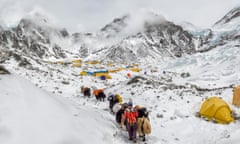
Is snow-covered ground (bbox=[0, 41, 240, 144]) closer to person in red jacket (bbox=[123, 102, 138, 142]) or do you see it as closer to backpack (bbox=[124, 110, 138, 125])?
person in red jacket (bbox=[123, 102, 138, 142])

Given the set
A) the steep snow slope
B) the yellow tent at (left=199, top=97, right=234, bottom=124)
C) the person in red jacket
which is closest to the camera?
the steep snow slope

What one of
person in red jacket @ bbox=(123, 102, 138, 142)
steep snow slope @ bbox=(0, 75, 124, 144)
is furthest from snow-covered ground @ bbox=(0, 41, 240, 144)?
person in red jacket @ bbox=(123, 102, 138, 142)

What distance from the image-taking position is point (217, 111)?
15.6 metres

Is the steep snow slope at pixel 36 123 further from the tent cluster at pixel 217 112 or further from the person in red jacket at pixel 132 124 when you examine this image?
the tent cluster at pixel 217 112

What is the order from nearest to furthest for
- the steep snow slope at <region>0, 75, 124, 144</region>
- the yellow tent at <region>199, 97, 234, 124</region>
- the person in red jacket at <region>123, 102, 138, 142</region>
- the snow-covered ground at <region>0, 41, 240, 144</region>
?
the steep snow slope at <region>0, 75, 124, 144</region>
the snow-covered ground at <region>0, 41, 240, 144</region>
the person in red jacket at <region>123, 102, 138, 142</region>
the yellow tent at <region>199, 97, 234, 124</region>

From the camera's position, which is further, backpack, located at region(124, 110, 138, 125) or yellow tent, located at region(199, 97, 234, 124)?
yellow tent, located at region(199, 97, 234, 124)

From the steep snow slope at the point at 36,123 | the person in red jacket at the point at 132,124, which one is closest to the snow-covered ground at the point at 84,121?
the steep snow slope at the point at 36,123

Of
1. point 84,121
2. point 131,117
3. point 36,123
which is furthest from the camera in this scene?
point 131,117

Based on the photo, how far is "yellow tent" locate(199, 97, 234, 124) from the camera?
15156 millimetres

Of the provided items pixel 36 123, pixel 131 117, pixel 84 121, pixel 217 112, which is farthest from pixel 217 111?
pixel 36 123

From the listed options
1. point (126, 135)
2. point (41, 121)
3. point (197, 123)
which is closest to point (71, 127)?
point (41, 121)

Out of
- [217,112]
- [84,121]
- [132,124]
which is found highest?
[217,112]

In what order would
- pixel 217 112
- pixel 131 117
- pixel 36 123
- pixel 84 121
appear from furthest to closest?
1. pixel 217 112
2. pixel 131 117
3. pixel 84 121
4. pixel 36 123

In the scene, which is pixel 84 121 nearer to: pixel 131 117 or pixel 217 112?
pixel 131 117
